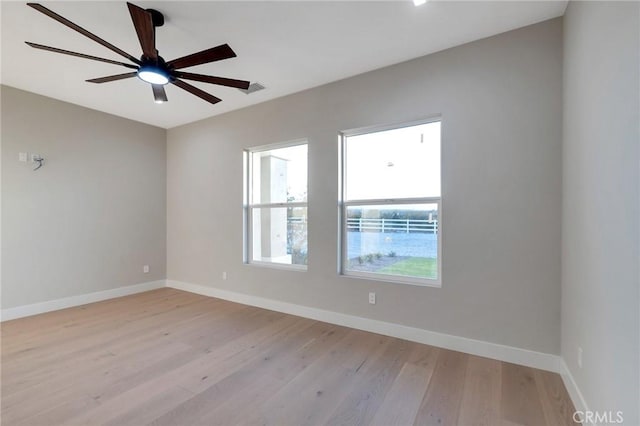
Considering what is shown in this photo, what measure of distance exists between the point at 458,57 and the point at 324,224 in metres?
2.19

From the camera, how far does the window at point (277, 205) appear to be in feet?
12.3

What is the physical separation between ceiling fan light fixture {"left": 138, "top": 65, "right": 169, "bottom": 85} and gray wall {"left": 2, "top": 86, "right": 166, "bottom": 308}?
265 centimetres

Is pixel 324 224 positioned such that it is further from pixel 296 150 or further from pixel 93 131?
pixel 93 131

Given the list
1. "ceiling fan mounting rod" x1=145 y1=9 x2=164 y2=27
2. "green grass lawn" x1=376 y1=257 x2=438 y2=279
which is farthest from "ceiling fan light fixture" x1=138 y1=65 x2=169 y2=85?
"green grass lawn" x1=376 y1=257 x2=438 y2=279

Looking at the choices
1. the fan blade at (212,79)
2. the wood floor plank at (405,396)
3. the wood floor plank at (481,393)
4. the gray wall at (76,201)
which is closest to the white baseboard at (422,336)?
the wood floor plank at (481,393)

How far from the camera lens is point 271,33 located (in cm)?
244

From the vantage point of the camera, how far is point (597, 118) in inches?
61.2

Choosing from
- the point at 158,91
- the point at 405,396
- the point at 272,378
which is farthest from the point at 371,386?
the point at 158,91

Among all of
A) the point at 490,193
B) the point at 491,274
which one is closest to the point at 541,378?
the point at 491,274

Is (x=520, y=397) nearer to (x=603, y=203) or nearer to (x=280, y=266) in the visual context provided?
(x=603, y=203)

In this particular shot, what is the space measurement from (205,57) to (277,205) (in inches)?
85.9

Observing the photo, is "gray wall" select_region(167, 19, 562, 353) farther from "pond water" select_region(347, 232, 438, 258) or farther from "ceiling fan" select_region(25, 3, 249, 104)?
"ceiling fan" select_region(25, 3, 249, 104)

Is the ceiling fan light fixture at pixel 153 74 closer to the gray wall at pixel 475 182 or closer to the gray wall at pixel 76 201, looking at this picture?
the gray wall at pixel 475 182

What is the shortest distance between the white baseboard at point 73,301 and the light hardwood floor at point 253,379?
355 millimetres
